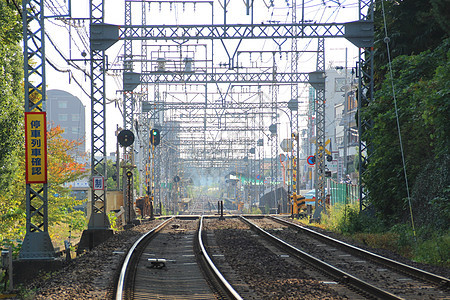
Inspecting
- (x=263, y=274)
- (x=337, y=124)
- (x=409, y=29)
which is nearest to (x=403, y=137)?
(x=409, y=29)

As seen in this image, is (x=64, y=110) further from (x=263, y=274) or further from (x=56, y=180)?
(x=263, y=274)

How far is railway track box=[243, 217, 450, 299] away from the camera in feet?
31.4

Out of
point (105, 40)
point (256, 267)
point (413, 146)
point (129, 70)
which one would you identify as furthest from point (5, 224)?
point (413, 146)

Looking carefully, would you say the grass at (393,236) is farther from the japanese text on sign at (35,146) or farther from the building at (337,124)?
the building at (337,124)

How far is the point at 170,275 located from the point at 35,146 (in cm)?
471

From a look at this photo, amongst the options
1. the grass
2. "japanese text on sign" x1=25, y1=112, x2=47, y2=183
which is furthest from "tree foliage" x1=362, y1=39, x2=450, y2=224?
"japanese text on sign" x1=25, y1=112, x2=47, y2=183

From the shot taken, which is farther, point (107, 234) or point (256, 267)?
point (107, 234)

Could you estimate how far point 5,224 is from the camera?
2342cm

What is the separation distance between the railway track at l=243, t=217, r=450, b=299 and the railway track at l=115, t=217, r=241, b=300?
7.66 ft

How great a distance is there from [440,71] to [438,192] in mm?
3522

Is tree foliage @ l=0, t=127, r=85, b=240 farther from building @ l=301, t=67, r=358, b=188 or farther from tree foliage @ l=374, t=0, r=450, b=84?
building @ l=301, t=67, r=358, b=188

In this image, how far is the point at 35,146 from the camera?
14.0m

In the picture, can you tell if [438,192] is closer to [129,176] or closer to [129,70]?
[129,176]

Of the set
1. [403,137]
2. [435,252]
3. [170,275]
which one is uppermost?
[403,137]
